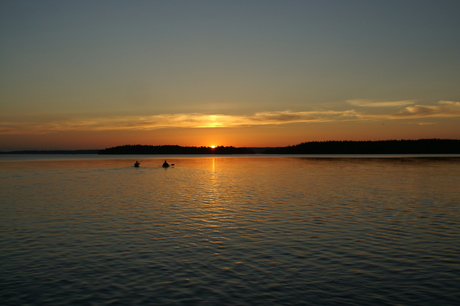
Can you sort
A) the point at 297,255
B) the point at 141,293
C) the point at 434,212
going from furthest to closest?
1. the point at 434,212
2. the point at 297,255
3. the point at 141,293

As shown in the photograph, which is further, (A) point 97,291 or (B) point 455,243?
(B) point 455,243

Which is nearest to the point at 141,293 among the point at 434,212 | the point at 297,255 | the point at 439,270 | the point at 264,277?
the point at 264,277

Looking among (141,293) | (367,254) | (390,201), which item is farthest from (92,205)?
(390,201)

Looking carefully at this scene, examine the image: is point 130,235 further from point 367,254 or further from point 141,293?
point 367,254

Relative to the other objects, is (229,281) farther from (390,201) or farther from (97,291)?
(390,201)

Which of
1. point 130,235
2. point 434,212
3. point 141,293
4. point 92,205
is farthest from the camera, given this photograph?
point 92,205

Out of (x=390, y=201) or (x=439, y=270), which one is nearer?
(x=439, y=270)

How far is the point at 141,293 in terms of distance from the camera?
12.2 meters

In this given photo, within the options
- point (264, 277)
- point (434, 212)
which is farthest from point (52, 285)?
point (434, 212)

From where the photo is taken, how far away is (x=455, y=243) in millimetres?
18078

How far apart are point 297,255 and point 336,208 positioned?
1405 cm

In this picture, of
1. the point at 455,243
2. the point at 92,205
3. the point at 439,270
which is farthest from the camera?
the point at 92,205

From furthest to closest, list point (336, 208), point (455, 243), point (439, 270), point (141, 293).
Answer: point (336, 208) → point (455, 243) → point (439, 270) → point (141, 293)

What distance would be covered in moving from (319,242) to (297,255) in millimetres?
2681
